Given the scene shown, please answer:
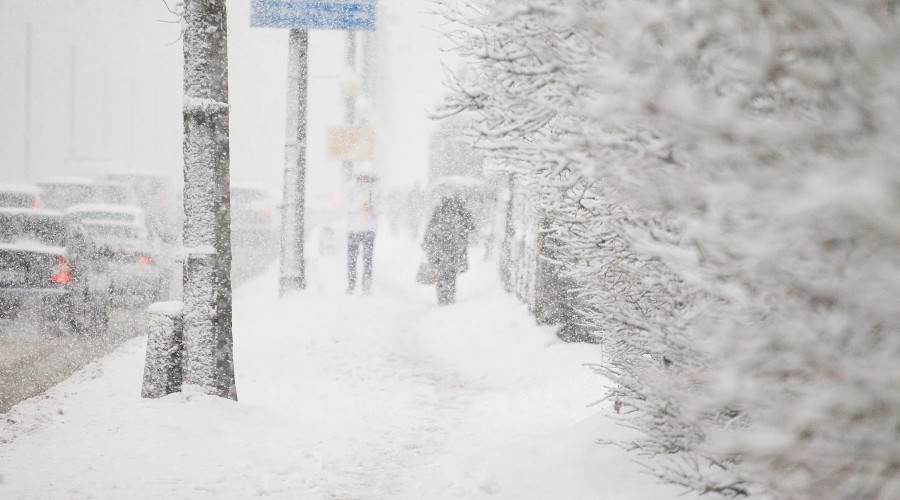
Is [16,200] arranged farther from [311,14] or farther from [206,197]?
[206,197]

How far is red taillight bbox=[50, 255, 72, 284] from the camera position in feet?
29.3

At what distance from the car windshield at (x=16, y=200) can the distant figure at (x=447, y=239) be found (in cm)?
674

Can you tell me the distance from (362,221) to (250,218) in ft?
33.9

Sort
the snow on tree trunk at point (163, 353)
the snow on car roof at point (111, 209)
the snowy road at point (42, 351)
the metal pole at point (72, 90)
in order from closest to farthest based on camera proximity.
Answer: the snow on tree trunk at point (163, 353), the snowy road at point (42, 351), the snow on car roof at point (111, 209), the metal pole at point (72, 90)

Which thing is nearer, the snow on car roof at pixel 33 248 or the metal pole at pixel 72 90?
the snow on car roof at pixel 33 248

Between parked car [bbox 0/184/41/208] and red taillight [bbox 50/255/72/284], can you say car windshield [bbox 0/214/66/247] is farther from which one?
parked car [bbox 0/184/41/208]

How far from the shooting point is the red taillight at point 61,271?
29.3 feet

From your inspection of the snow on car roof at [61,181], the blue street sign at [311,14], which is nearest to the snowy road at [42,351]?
the blue street sign at [311,14]

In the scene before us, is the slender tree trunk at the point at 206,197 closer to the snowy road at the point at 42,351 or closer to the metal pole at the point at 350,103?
the snowy road at the point at 42,351

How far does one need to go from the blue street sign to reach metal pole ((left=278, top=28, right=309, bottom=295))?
15.2 inches

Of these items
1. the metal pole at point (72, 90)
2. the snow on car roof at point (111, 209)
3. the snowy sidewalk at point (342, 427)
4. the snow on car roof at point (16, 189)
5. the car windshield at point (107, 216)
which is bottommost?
the snowy sidewalk at point (342, 427)

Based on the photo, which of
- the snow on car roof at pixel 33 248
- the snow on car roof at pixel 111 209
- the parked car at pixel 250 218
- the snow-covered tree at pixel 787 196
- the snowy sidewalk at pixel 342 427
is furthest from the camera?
the parked car at pixel 250 218

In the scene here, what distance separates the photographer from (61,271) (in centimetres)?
898

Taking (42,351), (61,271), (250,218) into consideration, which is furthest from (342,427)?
(250,218)
